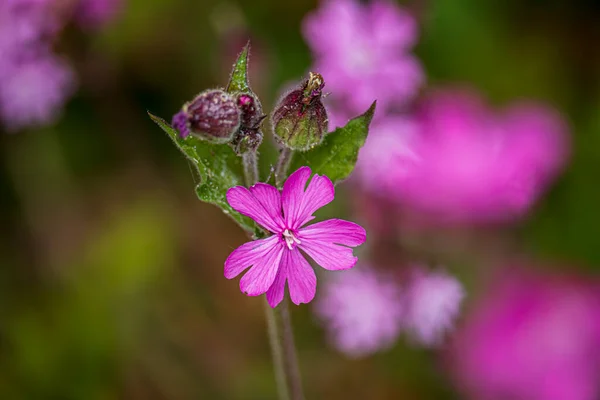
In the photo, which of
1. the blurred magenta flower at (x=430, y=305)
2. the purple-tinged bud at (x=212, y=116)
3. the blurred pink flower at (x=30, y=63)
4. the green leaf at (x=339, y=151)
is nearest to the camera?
the purple-tinged bud at (x=212, y=116)

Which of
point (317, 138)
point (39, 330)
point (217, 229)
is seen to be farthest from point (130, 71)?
point (317, 138)

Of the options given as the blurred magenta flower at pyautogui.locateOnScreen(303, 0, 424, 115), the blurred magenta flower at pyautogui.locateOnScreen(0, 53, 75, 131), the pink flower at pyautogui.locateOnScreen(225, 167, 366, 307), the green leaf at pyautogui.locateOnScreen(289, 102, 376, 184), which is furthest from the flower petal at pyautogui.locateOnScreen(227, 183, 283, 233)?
the blurred magenta flower at pyautogui.locateOnScreen(0, 53, 75, 131)

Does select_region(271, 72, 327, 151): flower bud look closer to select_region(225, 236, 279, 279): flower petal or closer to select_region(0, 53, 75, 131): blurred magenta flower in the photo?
select_region(225, 236, 279, 279): flower petal

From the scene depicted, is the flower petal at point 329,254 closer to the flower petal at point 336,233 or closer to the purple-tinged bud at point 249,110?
the flower petal at point 336,233

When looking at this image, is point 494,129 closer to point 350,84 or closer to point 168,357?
point 350,84

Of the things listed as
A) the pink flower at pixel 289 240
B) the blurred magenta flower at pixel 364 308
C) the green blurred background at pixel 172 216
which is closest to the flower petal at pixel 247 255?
the pink flower at pixel 289 240

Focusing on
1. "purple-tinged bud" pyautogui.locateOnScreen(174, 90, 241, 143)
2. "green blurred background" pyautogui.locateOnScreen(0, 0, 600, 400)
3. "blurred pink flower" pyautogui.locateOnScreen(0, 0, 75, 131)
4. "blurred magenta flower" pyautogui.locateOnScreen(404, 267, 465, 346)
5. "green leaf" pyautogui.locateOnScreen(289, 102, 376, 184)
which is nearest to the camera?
"purple-tinged bud" pyautogui.locateOnScreen(174, 90, 241, 143)

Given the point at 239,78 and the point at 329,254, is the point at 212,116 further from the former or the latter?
the point at 329,254
